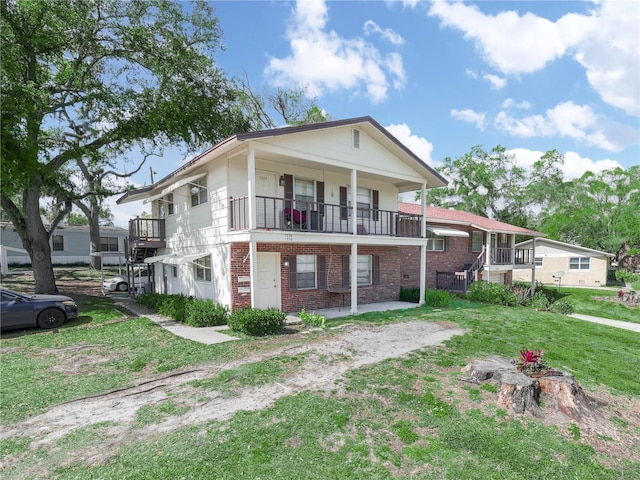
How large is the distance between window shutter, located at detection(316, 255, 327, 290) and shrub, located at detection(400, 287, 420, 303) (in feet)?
15.7

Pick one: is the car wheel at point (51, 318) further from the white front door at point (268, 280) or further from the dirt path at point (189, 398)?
the dirt path at point (189, 398)

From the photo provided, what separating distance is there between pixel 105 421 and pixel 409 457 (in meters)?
4.37

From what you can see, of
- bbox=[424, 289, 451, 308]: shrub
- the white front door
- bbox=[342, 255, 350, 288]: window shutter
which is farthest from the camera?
bbox=[424, 289, 451, 308]: shrub

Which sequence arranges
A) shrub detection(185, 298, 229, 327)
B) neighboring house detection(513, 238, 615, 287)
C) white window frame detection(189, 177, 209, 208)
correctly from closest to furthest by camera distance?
1. shrub detection(185, 298, 229, 327)
2. white window frame detection(189, 177, 209, 208)
3. neighboring house detection(513, 238, 615, 287)

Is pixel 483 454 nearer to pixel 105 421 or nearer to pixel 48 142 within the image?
pixel 105 421

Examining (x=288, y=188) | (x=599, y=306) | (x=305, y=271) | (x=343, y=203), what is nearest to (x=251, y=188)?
(x=288, y=188)

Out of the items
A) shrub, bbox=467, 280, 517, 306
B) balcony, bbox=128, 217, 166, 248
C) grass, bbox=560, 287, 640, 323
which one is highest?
balcony, bbox=128, 217, 166, 248

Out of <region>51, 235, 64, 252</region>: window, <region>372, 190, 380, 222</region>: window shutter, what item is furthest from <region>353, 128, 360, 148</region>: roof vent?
<region>51, 235, 64, 252</region>: window

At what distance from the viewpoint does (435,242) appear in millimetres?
20891

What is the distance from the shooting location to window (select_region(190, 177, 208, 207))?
1349cm

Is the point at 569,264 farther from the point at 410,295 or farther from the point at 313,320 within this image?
the point at 313,320

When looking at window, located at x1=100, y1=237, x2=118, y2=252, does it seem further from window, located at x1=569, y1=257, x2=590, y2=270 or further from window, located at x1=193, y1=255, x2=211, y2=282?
window, located at x1=569, y1=257, x2=590, y2=270

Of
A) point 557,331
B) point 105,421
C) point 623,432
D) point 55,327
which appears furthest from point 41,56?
point 557,331

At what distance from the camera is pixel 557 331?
12.0 metres
